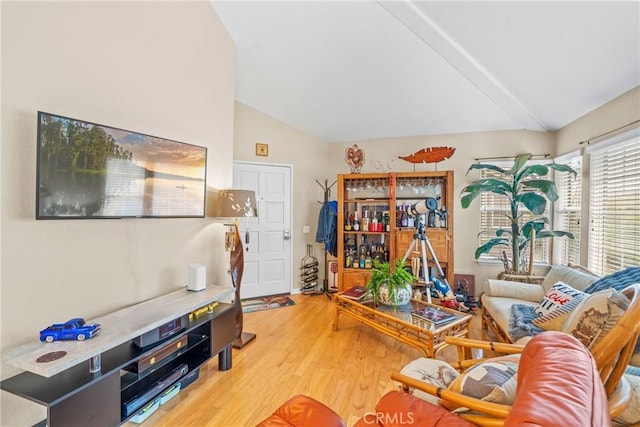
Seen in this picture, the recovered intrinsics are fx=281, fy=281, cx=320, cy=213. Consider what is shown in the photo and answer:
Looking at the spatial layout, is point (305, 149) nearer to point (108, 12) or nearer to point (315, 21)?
point (315, 21)

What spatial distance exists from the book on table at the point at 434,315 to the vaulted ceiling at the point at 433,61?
225cm

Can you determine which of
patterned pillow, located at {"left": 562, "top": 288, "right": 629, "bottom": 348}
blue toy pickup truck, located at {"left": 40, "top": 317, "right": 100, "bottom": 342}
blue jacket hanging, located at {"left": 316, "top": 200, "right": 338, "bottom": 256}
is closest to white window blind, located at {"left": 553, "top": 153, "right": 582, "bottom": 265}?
patterned pillow, located at {"left": 562, "top": 288, "right": 629, "bottom": 348}

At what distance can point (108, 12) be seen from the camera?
183 centimetres

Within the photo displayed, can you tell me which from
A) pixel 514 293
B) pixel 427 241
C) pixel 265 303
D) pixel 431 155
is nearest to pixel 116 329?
pixel 265 303

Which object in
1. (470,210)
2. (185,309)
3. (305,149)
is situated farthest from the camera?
(305,149)

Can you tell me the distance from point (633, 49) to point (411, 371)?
2.64m

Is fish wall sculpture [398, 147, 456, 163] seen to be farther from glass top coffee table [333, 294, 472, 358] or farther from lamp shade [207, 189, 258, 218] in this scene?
lamp shade [207, 189, 258, 218]

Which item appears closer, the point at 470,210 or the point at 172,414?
the point at 172,414

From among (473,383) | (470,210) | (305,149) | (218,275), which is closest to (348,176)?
(305,149)

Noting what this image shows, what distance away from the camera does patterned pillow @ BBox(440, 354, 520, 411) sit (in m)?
1.11

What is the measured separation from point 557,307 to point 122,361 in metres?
2.96

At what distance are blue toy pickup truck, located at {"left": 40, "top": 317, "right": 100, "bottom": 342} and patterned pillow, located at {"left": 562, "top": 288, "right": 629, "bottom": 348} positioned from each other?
8.03 feet

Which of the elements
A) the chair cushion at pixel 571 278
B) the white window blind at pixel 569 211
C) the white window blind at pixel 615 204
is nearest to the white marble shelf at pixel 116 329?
the chair cushion at pixel 571 278

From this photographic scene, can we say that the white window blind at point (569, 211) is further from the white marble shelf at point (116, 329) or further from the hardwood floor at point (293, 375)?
the white marble shelf at point (116, 329)
